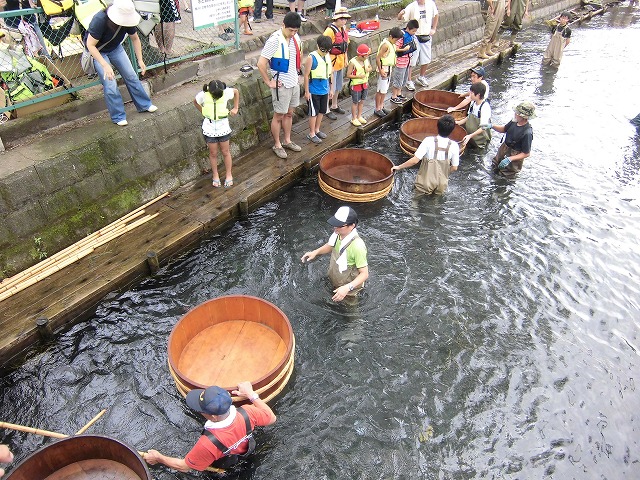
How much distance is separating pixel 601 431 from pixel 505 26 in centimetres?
2292

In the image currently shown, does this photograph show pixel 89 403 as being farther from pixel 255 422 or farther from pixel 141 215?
pixel 141 215

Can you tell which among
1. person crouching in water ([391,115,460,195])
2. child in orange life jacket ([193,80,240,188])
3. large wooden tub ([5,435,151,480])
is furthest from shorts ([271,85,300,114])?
large wooden tub ([5,435,151,480])

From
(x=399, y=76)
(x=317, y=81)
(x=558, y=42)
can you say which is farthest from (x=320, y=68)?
(x=558, y=42)

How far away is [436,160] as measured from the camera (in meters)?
8.92

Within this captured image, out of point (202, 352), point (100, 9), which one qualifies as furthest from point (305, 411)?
point (100, 9)

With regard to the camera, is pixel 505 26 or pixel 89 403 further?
pixel 505 26

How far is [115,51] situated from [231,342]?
535 centimetres

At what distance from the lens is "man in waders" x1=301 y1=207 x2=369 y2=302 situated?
19.7 feet

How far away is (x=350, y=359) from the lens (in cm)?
625

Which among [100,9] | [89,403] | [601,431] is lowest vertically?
[601,431]

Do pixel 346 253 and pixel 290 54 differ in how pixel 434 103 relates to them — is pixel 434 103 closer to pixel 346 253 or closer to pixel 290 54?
pixel 290 54

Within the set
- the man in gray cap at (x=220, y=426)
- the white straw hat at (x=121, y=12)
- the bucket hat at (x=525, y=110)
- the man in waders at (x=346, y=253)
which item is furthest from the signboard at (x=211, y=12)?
the man in gray cap at (x=220, y=426)

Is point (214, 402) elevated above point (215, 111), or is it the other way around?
point (215, 111)

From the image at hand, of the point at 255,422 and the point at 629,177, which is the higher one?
the point at 255,422
